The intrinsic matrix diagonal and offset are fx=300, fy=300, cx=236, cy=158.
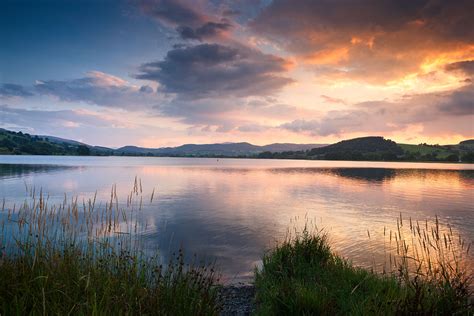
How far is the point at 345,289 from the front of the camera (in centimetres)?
926

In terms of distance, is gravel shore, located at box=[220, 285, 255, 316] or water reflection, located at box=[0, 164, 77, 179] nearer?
gravel shore, located at box=[220, 285, 255, 316]

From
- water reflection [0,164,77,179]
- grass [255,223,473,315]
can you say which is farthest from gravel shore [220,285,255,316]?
water reflection [0,164,77,179]

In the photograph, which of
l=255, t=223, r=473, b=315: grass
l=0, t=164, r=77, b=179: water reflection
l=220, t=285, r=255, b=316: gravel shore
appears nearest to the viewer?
l=255, t=223, r=473, b=315: grass

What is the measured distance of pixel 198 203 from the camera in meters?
35.3

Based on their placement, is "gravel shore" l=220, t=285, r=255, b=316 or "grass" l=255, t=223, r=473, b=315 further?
"gravel shore" l=220, t=285, r=255, b=316

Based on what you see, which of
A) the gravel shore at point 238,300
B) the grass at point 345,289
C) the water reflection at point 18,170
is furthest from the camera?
the water reflection at point 18,170

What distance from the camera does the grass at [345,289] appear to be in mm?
6703

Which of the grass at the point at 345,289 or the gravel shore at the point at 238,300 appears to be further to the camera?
the gravel shore at the point at 238,300

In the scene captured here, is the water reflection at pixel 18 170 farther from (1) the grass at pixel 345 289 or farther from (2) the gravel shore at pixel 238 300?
(1) the grass at pixel 345 289

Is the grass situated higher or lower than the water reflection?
higher

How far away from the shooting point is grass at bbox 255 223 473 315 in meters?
6.70

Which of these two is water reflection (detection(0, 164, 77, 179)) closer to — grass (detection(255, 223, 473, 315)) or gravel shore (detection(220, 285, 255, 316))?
gravel shore (detection(220, 285, 255, 316))

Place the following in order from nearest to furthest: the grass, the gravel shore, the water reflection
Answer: the grass
the gravel shore
the water reflection

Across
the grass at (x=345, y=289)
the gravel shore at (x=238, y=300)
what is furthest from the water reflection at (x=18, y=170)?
the grass at (x=345, y=289)
